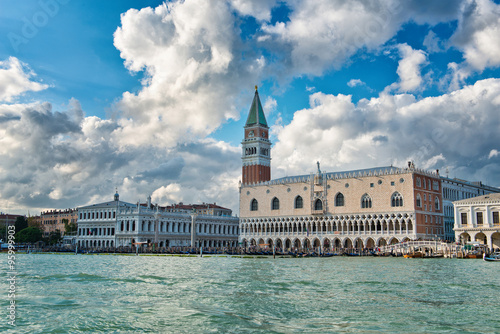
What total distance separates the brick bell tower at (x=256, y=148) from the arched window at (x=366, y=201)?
22.5 m

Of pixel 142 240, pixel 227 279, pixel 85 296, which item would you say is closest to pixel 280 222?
pixel 142 240

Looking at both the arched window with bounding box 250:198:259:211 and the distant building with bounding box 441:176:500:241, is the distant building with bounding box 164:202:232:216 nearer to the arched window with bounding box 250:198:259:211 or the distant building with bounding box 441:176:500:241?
the arched window with bounding box 250:198:259:211

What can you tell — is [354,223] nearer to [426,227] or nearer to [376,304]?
[426,227]

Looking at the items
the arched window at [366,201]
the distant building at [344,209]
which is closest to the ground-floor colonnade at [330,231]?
the distant building at [344,209]

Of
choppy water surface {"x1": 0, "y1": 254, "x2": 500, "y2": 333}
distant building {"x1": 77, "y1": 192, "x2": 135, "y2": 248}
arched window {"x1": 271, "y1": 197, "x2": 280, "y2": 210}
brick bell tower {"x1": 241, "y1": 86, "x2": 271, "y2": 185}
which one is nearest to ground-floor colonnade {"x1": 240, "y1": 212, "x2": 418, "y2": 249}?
arched window {"x1": 271, "y1": 197, "x2": 280, "y2": 210}

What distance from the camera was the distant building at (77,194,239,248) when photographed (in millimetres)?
75750

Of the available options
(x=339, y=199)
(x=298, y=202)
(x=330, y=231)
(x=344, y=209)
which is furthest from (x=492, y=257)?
(x=298, y=202)

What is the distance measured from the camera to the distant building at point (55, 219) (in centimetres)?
10099

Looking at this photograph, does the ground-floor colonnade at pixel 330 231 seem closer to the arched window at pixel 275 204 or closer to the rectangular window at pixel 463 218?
the arched window at pixel 275 204

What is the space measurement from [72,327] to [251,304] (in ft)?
19.7

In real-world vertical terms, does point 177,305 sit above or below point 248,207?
below

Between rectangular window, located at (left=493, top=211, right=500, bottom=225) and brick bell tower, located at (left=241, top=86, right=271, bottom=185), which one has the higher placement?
brick bell tower, located at (left=241, top=86, right=271, bottom=185)

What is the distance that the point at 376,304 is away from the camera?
17.4 meters

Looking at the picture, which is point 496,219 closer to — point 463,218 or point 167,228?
point 463,218
